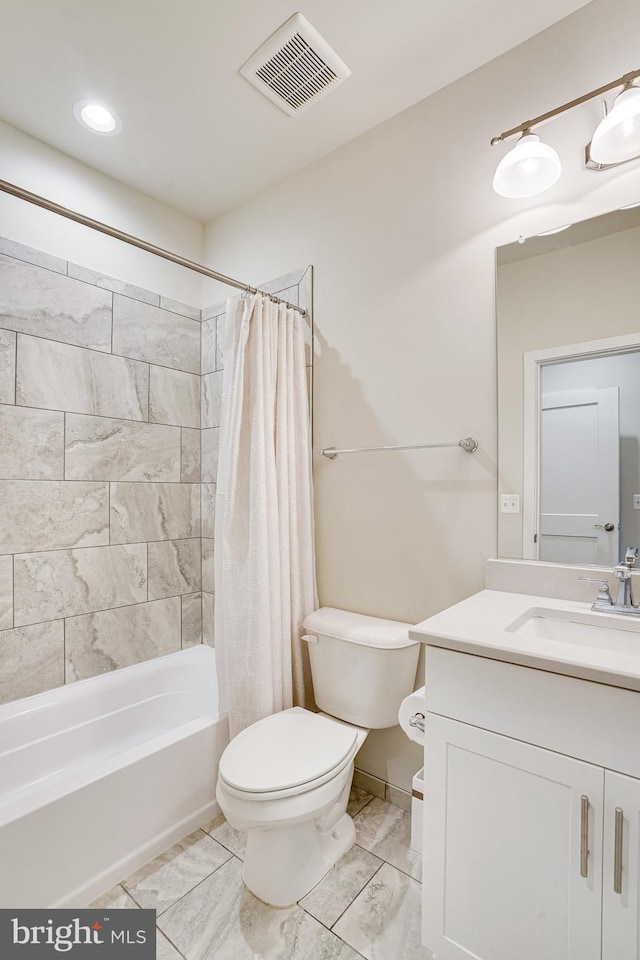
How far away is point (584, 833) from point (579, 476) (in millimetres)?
892

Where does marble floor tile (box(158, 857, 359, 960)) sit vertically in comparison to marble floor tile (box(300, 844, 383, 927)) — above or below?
above

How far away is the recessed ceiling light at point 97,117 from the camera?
5.76 ft

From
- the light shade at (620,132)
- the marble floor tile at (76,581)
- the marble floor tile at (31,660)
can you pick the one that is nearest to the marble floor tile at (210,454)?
the marble floor tile at (76,581)

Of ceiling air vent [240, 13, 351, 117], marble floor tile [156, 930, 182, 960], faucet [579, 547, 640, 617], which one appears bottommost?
marble floor tile [156, 930, 182, 960]

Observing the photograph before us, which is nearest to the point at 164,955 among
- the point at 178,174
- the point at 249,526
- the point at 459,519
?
the point at 249,526

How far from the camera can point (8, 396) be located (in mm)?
1811

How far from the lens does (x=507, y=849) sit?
0.98 metres

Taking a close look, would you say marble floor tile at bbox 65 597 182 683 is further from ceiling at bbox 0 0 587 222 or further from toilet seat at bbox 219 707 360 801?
ceiling at bbox 0 0 587 222

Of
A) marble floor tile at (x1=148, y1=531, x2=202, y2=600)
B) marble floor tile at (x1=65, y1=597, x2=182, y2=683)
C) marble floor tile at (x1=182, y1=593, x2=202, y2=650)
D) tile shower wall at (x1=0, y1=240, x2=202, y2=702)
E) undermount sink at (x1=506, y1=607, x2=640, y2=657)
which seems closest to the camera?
undermount sink at (x1=506, y1=607, x2=640, y2=657)

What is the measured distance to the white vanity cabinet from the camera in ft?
2.84

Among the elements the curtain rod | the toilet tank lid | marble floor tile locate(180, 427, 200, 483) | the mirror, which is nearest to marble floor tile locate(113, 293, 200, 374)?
marble floor tile locate(180, 427, 200, 483)

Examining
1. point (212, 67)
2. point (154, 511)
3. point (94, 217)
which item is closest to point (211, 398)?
point (154, 511)

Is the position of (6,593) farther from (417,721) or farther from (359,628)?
(417,721)

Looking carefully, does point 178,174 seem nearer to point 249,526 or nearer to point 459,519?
point 249,526
